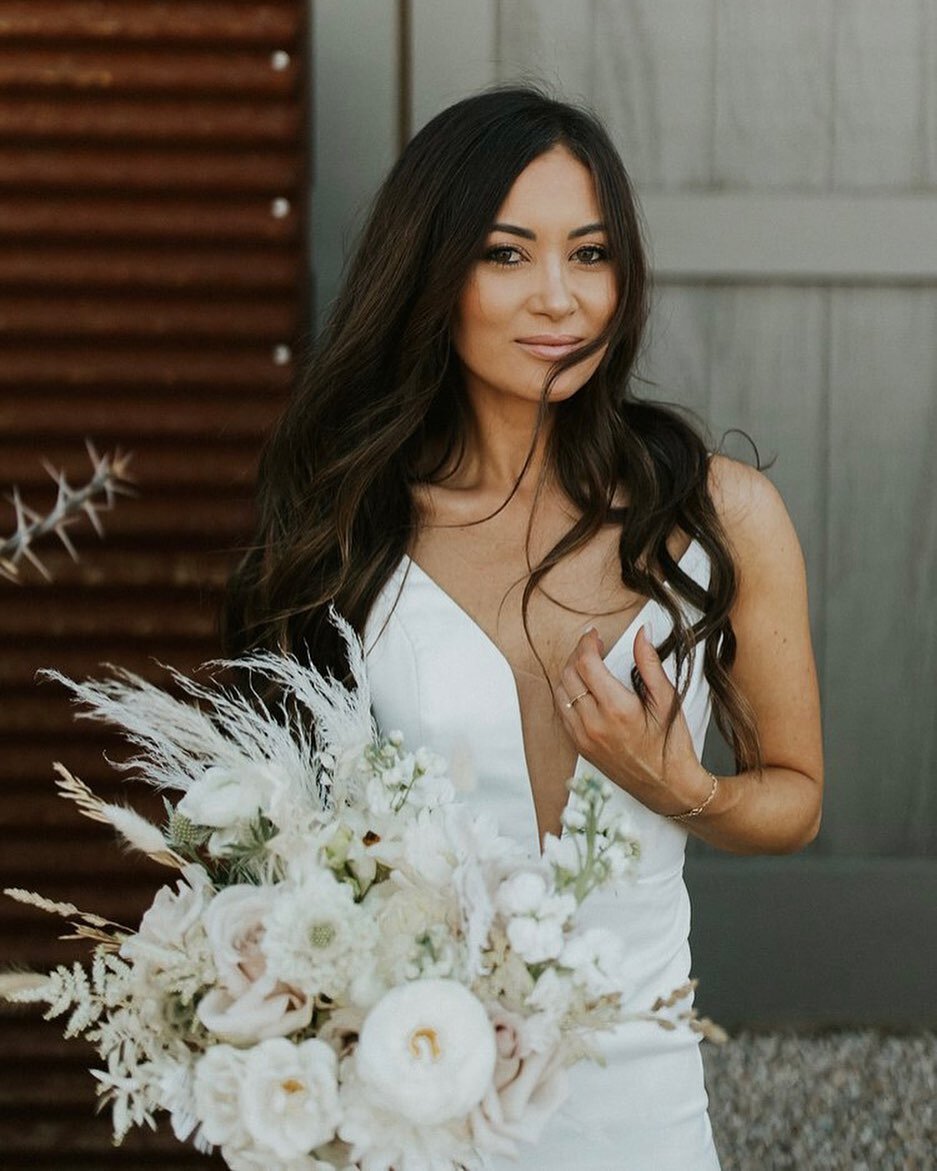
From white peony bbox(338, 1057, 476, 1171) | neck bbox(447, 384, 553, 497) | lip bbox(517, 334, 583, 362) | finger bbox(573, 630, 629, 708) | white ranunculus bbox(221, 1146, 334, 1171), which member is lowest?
white ranunculus bbox(221, 1146, 334, 1171)

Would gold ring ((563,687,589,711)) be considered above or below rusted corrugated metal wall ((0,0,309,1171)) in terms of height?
below

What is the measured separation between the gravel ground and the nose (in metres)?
1.95

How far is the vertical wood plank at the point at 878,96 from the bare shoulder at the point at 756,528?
129 centimetres

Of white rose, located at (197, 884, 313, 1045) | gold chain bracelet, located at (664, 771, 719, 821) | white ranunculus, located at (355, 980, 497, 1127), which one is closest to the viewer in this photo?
white ranunculus, located at (355, 980, 497, 1127)

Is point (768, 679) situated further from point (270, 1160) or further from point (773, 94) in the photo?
point (773, 94)

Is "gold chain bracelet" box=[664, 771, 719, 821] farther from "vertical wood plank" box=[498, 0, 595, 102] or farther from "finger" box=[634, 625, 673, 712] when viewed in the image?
"vertical wood plank" box=[498, 0, 595, 102]

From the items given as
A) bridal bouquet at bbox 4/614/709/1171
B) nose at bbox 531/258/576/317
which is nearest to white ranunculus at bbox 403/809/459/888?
bridal bouquet at bbox 4/614/709/1171

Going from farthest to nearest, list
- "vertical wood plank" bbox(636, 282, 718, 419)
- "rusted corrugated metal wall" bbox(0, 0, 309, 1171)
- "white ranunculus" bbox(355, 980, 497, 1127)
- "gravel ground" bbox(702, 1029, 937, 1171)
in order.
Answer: "vertical wood plank" bbox(636, 282, 718, 419)
"gravel ground" bbox(702, 1029, 937, 1171)
"rusted corrugated metal wall" bbox(0, 0, 309, 1171)
"white ranunculus" bbox(355, 980, 497, 1127)

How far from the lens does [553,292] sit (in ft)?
6.89

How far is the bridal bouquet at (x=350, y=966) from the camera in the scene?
1277 millimetres

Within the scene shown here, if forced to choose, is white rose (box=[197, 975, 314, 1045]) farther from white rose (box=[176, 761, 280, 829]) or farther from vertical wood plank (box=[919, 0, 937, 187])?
vertical wood plank (box=[919, 0, 937, 187])

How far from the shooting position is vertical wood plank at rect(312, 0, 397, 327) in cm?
318

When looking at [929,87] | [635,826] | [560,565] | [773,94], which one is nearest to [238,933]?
[635,826]

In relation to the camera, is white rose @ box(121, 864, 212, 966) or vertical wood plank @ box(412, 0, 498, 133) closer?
white rose @ box(121, 864, 212, 966)
